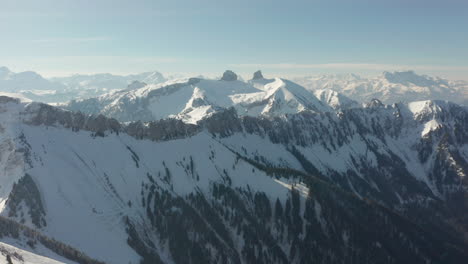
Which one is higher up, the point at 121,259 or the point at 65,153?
the point at 65,153

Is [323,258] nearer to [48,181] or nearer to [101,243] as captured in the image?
[101,243]

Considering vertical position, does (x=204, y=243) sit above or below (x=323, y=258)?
above

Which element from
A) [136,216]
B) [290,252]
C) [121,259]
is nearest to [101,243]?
[121,259]

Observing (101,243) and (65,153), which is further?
(65,153)

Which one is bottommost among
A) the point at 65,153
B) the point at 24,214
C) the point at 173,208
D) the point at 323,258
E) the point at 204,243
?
the point at 323,258

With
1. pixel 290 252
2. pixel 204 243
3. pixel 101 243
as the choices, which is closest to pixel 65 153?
pixel 101 243

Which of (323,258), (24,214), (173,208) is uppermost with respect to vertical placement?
(24,214)

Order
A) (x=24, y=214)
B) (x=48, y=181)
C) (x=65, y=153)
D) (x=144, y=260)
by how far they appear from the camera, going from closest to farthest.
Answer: (x=24, y=214) → (x=144, y=260) → (x=48, y=181) → (x=65, y=153)

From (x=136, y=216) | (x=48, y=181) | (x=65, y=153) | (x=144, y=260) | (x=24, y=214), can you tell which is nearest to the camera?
(x=24, y=214)

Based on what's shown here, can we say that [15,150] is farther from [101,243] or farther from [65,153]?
[101,243]
